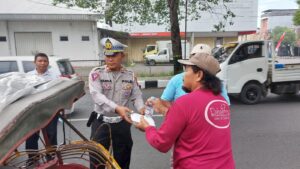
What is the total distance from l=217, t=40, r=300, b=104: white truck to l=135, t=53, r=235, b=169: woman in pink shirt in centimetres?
605

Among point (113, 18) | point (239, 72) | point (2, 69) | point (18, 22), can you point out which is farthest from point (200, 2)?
point (18, 22)

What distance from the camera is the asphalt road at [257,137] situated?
4199 mm

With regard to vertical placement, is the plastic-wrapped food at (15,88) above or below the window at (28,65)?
above

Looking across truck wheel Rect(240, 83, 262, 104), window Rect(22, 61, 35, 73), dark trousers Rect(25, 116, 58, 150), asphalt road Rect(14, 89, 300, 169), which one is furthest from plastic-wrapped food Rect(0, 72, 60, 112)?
truck wheel Rect(240, 83, 262, 104)

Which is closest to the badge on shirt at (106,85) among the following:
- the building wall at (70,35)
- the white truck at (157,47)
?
the building wall at (70,35)

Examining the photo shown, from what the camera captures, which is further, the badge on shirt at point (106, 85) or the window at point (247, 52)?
the window at point (247, 52)

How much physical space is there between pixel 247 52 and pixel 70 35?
14.7m

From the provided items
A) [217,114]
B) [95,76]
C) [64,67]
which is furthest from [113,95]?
[64,67]

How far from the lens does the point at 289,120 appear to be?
6.27 metres

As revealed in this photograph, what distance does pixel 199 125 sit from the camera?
168cm

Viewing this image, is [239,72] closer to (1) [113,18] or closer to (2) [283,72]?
(2) [283,72]

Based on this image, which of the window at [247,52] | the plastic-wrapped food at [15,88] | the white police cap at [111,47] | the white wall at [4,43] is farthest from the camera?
the white wall at [4,43]

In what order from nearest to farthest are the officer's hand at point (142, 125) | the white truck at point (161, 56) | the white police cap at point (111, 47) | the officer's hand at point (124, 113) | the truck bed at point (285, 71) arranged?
the officer's hand at point (142, 125)
the officer's hand at point (124, 113)
the white police cap at point (111, 47)
the truck bed at point (285, 71)
the white truck at point (161, 56)

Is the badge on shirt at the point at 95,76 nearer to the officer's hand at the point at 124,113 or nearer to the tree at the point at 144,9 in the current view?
the officer's hand at the point at 124,113
